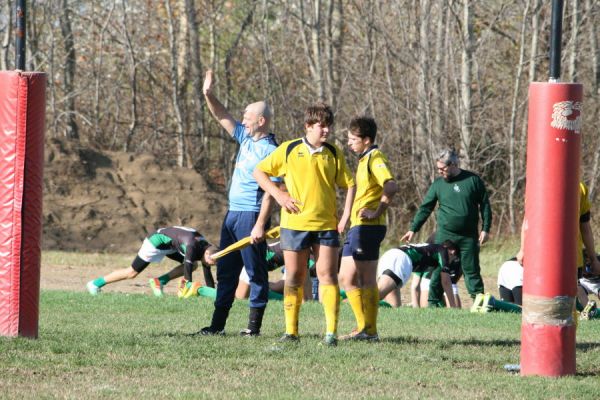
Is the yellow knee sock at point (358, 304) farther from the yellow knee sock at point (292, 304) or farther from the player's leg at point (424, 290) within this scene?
the player's leg at point (424, 290)

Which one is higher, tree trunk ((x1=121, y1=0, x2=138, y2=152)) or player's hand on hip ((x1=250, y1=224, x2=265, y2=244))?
tree trunk ((x1=121, y1=0, x2=138, y2=152))

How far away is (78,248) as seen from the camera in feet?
74.1

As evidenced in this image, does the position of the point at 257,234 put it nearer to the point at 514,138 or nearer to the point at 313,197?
the point at 313,197

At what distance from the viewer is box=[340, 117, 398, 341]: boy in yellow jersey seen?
8.98m

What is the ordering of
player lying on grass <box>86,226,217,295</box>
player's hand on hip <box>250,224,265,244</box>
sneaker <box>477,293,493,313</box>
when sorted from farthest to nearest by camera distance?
player lying on grass <box>86,226,217,295</box> < sneaker <box>477,293,493,313</box> < player's hand on hip <box>250,224,265,244</box>

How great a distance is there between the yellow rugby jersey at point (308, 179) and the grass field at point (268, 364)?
982 millimetres

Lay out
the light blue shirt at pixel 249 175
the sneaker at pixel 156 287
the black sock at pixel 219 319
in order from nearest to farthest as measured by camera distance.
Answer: the light blue shirt at pixel 249 175 < the black sock at pixel 219 319 < the sneaker at pixel 156 287

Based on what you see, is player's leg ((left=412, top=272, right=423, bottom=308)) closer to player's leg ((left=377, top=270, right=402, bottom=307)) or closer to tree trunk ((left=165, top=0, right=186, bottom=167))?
player's leg ((left=377, top=270, right=402, bottom=307))

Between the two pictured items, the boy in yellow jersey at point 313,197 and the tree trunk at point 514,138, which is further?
the tree trunk at point 514,138

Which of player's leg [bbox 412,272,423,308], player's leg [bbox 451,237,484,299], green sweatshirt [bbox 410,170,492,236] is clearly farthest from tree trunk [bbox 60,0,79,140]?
player's leg [bbox 451,237,484,299]

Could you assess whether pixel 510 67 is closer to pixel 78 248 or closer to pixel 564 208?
pixel 78 248

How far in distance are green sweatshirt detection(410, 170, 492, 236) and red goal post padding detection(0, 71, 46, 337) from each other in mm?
6483

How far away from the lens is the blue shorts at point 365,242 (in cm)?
898

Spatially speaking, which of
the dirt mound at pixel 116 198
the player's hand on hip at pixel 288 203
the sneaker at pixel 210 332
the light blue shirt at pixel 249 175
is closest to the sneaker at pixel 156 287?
the sneaker at pixel 210 332
